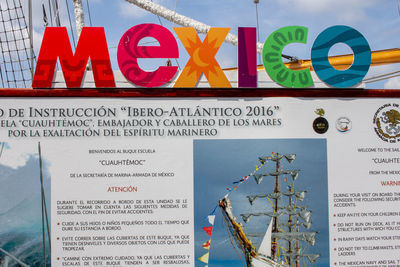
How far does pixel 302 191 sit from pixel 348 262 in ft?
4.35

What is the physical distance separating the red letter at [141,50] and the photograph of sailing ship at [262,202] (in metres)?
1.34

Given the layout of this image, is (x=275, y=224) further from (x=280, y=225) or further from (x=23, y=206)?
(x=23, y=206)

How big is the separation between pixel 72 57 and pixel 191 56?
1.80m

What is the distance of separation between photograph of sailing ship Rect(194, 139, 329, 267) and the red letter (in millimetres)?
1337

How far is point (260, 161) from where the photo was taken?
562 cm

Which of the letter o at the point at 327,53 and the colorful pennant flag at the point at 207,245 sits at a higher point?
the letter o at the point at 327,53

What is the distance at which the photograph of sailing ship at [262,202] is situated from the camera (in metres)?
5.53

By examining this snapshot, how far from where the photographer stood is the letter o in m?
5.66

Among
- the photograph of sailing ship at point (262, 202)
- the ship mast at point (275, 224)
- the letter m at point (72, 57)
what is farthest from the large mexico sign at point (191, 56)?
the ship mast at point (275, 224)

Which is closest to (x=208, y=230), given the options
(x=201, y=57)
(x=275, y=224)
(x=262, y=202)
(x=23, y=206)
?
(x=262, y=202)

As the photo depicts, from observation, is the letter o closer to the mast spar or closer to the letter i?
the letter i

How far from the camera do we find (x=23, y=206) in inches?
215

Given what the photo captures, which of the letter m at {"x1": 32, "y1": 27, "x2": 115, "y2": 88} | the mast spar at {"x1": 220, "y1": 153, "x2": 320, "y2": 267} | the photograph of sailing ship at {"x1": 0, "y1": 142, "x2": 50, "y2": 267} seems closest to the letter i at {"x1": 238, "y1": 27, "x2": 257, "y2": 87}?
the mast spar at {"x1": 220, "y1": 153, "x2": 320, "y2": 267}

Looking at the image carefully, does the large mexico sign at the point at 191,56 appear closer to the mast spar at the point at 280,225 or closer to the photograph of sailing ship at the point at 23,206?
the photograph of sailing ship at the point at 23,206
